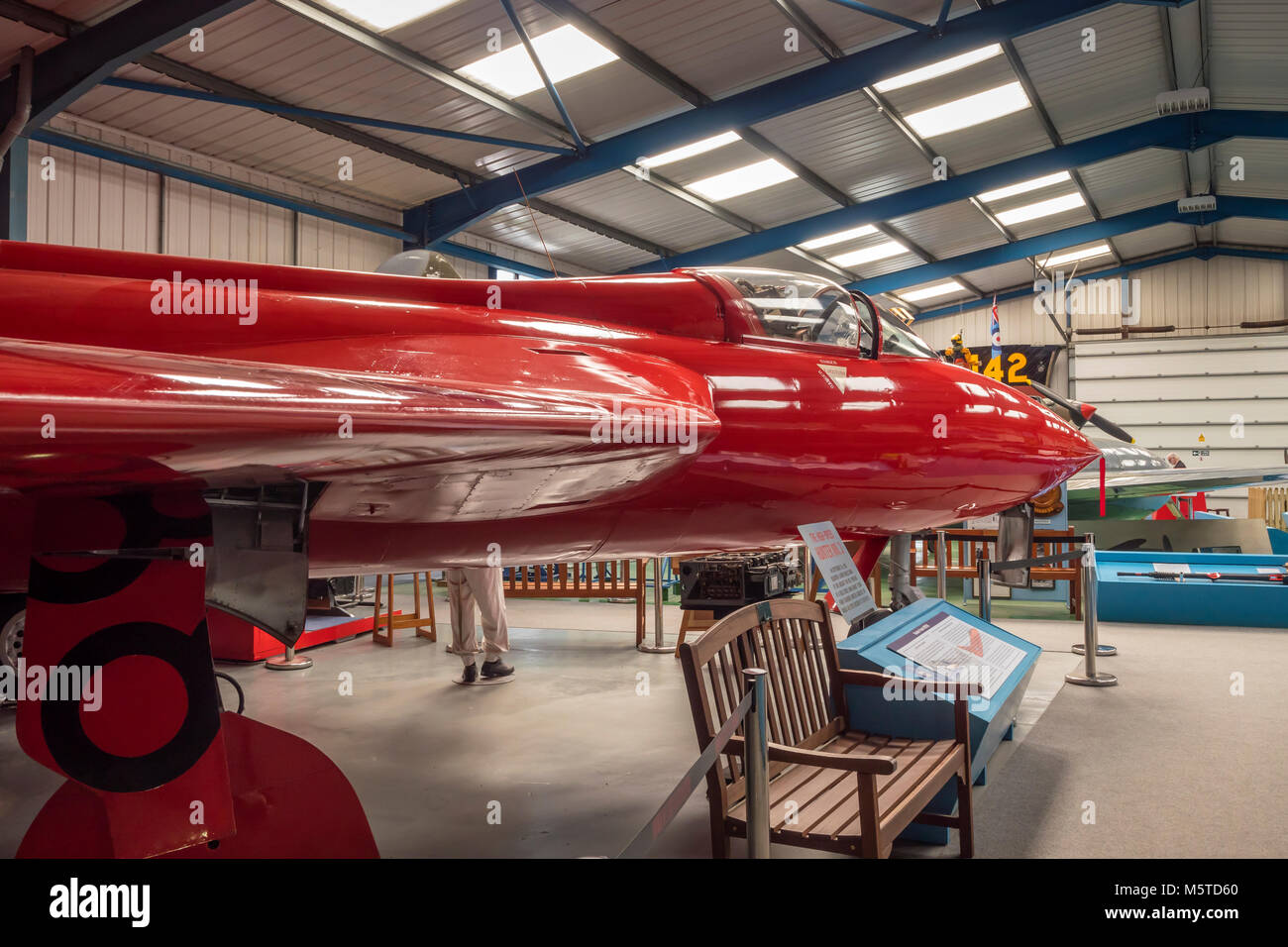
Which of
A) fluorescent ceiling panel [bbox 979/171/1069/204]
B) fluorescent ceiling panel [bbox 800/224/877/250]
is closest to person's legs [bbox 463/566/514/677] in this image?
fluorescent ceiling panel [bbox 800/224/877/250]

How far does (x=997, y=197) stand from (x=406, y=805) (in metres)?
17.2

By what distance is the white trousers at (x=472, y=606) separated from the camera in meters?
6.18

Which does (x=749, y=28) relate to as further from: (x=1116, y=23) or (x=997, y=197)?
(x=997, y=197)

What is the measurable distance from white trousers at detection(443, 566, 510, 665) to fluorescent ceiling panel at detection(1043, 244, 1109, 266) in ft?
70.6

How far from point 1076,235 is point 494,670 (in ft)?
59.8

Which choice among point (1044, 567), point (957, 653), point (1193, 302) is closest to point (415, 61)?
point (957, 653)

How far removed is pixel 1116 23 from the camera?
1098 cm

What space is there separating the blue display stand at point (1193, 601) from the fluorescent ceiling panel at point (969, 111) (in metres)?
7.06

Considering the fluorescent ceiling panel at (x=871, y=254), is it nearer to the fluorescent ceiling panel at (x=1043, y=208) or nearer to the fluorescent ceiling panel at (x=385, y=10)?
the fluorescent ceiling panel at (x=1043, y=208)

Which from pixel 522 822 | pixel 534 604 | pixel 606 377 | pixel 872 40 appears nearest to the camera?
pixel 606 377

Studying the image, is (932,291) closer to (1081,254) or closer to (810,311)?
(1081,254)

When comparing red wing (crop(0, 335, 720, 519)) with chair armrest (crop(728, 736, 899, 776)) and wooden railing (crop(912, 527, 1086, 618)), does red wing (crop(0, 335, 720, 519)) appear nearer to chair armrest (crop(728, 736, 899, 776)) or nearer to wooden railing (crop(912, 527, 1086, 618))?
chair armrest (crop(728, 736, 899, 776))
